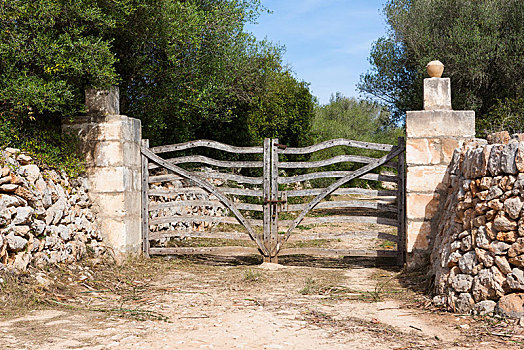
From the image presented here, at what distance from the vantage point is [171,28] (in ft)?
27.3

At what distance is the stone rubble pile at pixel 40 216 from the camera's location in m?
5.41

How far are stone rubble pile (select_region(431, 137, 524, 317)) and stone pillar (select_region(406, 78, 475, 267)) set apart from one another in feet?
4.49

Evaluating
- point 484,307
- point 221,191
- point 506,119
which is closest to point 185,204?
point 221,191

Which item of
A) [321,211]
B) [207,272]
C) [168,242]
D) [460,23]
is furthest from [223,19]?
[321,211]

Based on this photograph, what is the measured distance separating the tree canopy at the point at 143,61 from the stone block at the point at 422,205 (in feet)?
14.9

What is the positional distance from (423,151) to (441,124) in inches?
17.5

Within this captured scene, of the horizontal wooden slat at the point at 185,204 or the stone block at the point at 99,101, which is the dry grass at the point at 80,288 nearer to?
the horizontal wooden slat at the point at 185,204

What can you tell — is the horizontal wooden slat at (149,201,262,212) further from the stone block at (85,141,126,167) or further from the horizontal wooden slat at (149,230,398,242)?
the stone block at (85,141,126,167)

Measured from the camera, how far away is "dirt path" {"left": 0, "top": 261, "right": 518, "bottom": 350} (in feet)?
13.0

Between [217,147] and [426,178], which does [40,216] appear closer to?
[217,147]

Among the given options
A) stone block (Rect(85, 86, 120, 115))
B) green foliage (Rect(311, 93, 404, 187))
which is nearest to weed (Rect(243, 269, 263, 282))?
stone block (Rect(85, 86, 120, 115))

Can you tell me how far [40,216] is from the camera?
5977 millimetres

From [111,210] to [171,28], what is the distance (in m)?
3.25

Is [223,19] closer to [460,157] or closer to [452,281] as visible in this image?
[460,157]
